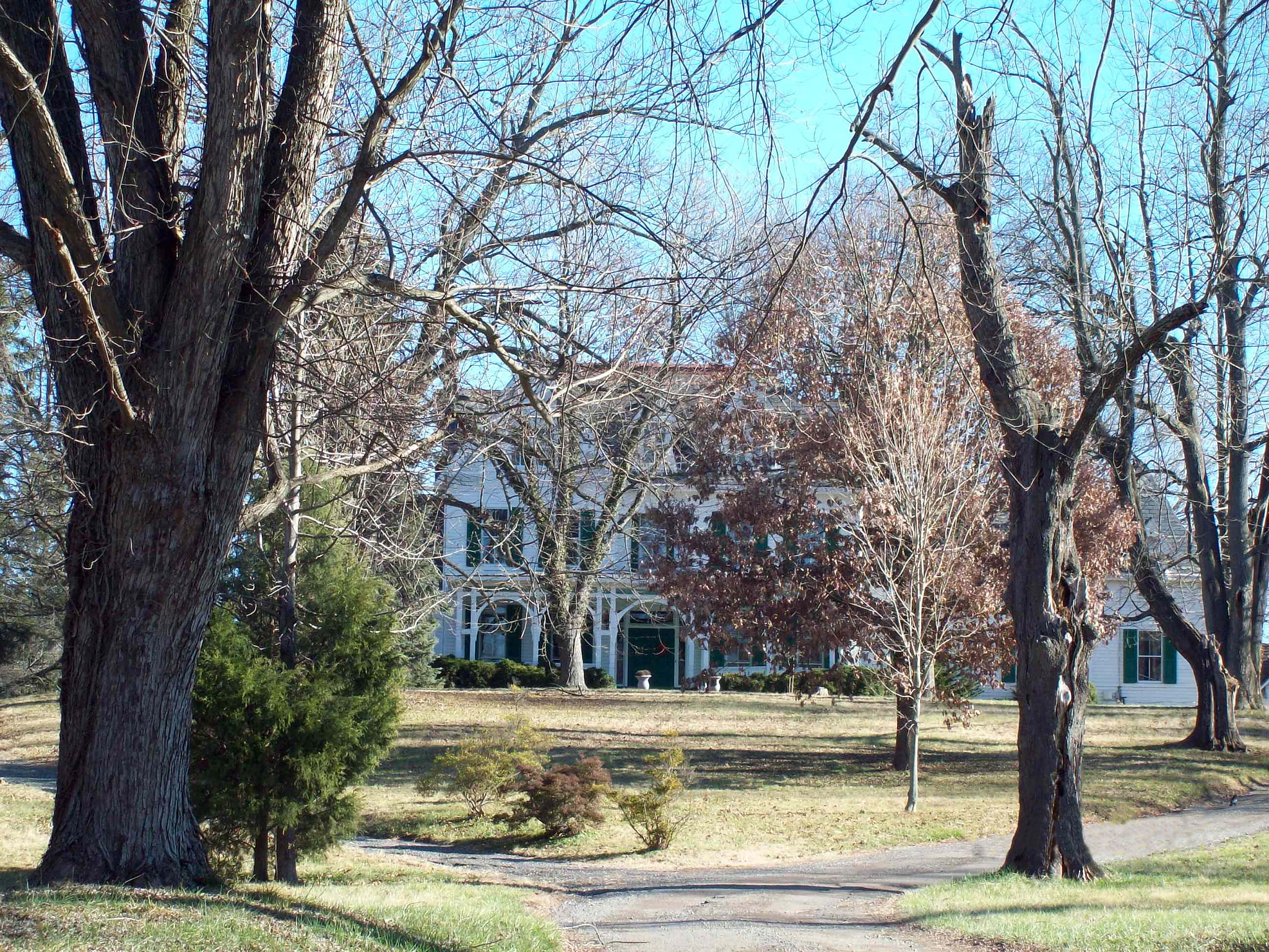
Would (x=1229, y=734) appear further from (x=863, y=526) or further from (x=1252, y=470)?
(x=863, y=526)

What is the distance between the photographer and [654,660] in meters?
36.0

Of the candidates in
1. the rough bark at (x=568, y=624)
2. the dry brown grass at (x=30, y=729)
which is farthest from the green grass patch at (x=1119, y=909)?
the dry brown grass at (x=30, y=729)

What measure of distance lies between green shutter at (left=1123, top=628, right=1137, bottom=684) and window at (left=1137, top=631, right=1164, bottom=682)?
16cm

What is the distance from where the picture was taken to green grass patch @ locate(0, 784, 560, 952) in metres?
4.79

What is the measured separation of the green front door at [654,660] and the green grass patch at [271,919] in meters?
26.4

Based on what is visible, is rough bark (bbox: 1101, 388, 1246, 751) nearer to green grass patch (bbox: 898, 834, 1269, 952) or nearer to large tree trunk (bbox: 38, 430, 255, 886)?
green grass patch (bbox: 898, 834, 1269, 952)

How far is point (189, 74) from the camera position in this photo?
24.0 feet

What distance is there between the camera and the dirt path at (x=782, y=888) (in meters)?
7.61

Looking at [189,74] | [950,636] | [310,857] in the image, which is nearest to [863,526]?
[950,636]

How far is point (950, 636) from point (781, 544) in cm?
325

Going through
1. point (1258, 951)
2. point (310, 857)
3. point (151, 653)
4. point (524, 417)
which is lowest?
point (310, 857)

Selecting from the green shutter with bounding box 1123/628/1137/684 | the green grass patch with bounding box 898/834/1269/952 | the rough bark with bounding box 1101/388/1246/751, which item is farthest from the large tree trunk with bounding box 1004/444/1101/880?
the green shutter with bounding box 1123/628/1137/684

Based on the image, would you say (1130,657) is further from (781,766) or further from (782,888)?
(782,888)

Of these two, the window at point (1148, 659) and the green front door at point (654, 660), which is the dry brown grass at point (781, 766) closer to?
the window at point (1148, 659)
